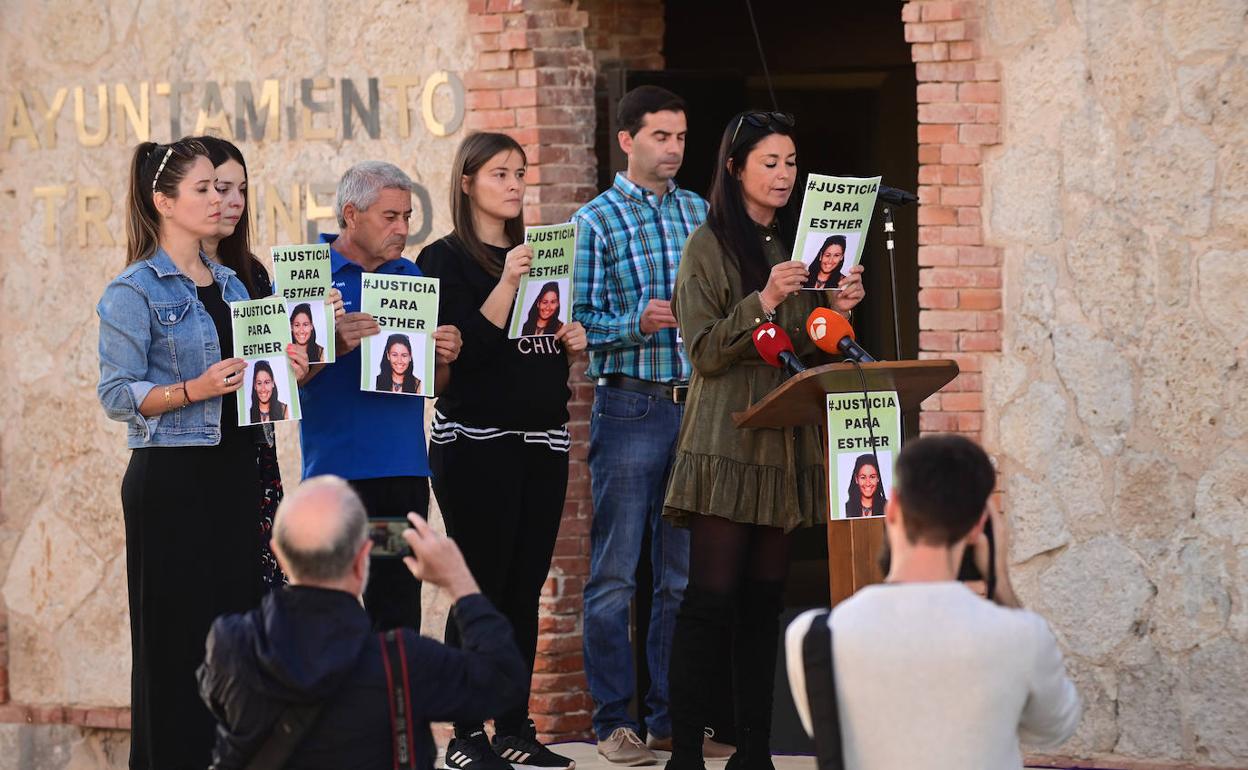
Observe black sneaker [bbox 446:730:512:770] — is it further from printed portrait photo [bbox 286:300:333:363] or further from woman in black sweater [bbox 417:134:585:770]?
printed portrait photo [bbox 286:300:333:363]

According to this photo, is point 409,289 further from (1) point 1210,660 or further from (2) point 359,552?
(1) point 1210,660

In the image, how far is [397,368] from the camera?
17.9ft

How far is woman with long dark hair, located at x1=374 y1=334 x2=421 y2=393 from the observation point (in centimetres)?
543

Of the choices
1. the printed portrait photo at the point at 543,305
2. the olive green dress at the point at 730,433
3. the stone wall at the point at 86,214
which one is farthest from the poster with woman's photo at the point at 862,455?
the stone wall at the point at 86,214

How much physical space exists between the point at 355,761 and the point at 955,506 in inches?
49.4

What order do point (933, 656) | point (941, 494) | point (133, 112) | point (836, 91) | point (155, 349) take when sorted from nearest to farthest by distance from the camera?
point (933, 656) < point (941, 494) < point (155, 349) < point (133, 112) < point (836, 91)

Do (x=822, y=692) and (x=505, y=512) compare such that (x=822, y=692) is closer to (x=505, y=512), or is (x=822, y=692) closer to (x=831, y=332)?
(x=831, y=332)

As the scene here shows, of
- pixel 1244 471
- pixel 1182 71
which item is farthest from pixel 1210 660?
pixel 1182 71

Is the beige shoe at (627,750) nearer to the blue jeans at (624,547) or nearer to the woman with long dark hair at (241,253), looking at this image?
the blue jeans at (624,547)

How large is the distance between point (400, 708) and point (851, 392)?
1921mm

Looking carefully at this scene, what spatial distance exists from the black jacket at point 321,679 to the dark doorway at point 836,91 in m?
4.86

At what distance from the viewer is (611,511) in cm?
648

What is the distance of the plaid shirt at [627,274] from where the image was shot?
641cm

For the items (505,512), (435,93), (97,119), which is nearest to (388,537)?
(505,512)
